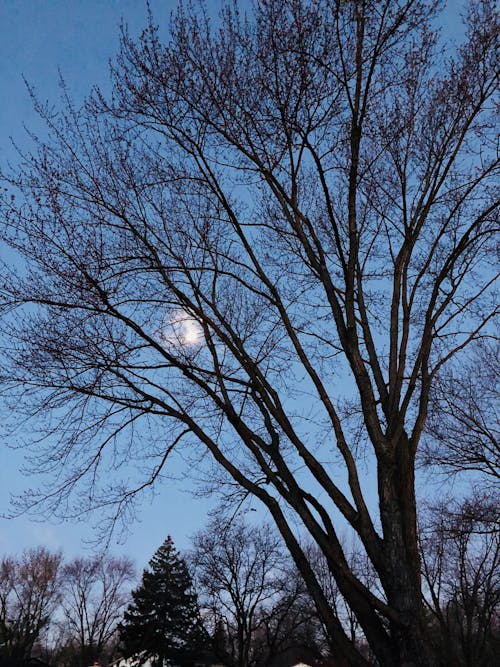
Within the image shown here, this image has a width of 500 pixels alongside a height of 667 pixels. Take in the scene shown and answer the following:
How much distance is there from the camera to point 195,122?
688 centimetres

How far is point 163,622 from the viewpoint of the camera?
109 feet

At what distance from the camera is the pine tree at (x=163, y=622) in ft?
107

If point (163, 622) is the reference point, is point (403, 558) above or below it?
below

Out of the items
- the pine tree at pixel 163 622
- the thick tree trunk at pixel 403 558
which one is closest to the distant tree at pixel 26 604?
the pine tree at pixel 163 622

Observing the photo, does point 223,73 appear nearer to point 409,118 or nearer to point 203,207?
point 203,207

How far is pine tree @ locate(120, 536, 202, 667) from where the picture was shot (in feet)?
107

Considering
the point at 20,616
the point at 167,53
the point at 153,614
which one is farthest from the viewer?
the point at 20,616

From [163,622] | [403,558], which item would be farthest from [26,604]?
[403,558]

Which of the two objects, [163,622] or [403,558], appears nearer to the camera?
[403,558]

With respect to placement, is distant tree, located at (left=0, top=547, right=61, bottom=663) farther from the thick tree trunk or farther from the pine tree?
the thick tree trunk

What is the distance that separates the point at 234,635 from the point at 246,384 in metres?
29.4

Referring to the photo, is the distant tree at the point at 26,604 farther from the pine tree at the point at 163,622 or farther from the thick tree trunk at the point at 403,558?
the thick tree trunk at the point at 403,558

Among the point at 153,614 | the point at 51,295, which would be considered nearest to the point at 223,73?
the point at 51,295

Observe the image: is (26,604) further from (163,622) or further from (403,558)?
(403,558)
